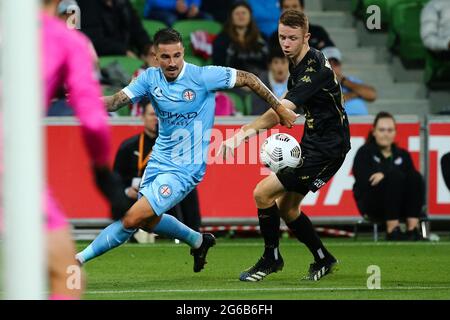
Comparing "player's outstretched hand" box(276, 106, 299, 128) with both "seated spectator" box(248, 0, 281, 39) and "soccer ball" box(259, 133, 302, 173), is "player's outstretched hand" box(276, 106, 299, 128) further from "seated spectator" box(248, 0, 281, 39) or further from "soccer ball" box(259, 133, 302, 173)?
"seated spectator" box(248, 0, 281, 39)

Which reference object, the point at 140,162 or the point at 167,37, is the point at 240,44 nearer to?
the point at 140,162

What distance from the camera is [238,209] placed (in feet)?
48.0

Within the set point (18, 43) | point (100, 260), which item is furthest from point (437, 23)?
point (18, 43)

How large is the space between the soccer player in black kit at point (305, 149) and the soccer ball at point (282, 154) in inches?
2.7

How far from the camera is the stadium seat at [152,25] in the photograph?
17.4 m

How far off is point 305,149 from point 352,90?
5732 millimetres

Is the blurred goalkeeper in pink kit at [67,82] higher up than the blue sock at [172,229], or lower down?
higher up

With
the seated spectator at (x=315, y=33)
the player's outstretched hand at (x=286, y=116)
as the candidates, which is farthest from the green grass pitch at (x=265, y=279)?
the seated spectator at (x=315, y=33)

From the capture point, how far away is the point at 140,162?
14.1m

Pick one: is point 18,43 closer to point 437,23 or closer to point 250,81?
point 250,81

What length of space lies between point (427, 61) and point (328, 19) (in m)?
1.91

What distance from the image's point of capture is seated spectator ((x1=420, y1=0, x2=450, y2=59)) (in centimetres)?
1675

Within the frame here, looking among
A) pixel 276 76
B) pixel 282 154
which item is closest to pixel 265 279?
pixel 282 154

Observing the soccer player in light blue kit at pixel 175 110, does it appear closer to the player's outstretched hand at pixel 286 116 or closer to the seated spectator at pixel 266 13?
the player's outstretched hand at pixel 286 116
